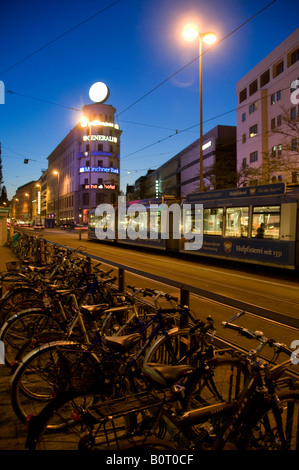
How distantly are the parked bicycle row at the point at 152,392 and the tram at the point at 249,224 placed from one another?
9.49 metres

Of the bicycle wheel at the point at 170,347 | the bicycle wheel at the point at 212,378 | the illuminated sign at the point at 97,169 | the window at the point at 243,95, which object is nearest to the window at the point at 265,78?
the window at the point at 243,95

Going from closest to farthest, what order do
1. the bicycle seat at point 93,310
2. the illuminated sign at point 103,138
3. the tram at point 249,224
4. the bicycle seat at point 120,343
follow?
the bicycle seat at point 120,343 → the bicycle seat at point 93,310 → the tram at point 249,224 → the illuminated sign at point 103,138

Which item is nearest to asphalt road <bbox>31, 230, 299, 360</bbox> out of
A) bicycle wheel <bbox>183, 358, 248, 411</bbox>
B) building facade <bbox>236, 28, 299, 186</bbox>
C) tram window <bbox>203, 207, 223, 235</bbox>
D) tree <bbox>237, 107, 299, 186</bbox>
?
tram window <bbox>203, 207, 223, 235</bbox>

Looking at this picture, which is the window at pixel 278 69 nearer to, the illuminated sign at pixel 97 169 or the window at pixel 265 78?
the window at pixel 265 78

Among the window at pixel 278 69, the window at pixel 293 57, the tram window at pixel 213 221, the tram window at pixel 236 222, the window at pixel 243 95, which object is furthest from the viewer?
the window at pixel 243 95

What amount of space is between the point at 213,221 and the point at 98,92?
5292 cm

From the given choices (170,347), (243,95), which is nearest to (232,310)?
(170,347)

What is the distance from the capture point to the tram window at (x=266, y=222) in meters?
12.5

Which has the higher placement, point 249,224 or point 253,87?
point 253,87

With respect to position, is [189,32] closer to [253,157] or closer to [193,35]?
[193,35]

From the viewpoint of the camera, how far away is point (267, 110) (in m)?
38.6

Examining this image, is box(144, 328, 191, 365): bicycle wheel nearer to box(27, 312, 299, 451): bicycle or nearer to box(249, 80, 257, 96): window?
box(27, 312, 299, 451): bicycle
